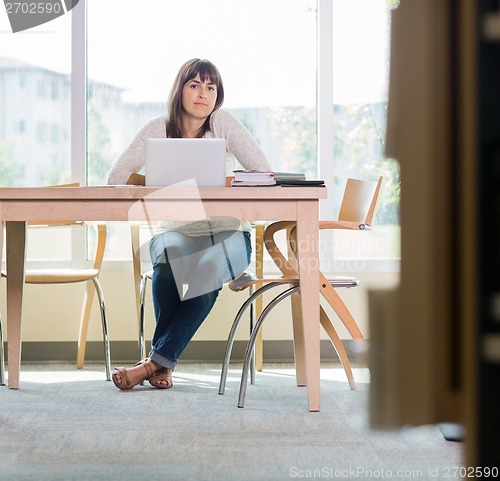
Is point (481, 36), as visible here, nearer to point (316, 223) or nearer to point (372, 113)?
point (316, 223)

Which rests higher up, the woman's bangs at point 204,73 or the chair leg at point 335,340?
the woman's bangs at point 204,73

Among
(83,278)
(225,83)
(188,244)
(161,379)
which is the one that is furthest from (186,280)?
(225,83)

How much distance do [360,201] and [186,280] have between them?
0.72 meters

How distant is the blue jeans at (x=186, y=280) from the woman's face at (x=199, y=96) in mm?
565

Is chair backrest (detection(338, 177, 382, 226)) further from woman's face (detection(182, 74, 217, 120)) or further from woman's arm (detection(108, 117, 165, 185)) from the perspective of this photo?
woman's arm (detection(108, 117, 165, 185))

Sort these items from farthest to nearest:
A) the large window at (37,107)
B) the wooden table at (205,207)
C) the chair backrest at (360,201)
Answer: the large window at (37,107)
the chair backrest at (360,201)
the wooden table at (205,207)

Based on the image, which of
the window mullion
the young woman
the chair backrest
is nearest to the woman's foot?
the young woman

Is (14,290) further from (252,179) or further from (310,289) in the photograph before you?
(310,289)

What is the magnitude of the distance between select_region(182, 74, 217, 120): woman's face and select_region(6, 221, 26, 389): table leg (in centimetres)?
84

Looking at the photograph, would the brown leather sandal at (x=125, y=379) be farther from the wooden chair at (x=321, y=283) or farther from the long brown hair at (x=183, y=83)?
the long brown hair at (x=183, y=83)

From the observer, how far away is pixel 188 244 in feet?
10.4

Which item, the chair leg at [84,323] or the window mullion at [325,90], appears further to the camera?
the window mullion at [325,90]

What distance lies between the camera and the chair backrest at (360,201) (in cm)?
291

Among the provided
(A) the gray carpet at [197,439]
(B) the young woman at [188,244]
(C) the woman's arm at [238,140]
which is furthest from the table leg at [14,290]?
(C) the woman's arm at [238,140]
